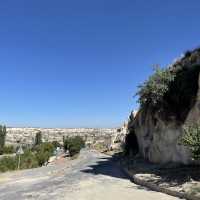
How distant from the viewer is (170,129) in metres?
26.7

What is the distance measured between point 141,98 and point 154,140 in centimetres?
473

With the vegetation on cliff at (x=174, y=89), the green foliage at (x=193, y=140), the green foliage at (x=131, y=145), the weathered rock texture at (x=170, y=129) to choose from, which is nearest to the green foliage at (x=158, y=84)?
the vegetation on cliff at (x=174, y=89)

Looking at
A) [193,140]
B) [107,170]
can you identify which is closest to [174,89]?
[107,170]

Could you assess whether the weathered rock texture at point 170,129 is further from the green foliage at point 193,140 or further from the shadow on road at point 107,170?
the shadow on road at point 107,170

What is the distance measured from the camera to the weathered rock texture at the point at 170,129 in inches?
912

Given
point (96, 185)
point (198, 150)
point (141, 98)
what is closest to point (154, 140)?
point (141, 98)

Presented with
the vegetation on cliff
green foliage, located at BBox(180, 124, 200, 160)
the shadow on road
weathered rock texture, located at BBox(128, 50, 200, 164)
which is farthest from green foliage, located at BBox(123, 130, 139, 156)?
green foliage, located at BBox(180, 124, 200, 160)

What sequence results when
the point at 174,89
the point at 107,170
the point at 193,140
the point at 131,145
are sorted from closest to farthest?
the point at 193,140 < the point at 174,89 < the point at 107,170 < the point at 131,145

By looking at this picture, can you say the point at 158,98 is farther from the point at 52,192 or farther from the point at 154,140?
the point at 52,192

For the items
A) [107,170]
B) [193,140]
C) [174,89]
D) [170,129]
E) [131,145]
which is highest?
[174,89]

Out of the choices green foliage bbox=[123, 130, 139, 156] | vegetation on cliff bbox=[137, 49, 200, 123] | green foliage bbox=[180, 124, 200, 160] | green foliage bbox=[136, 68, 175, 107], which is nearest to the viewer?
green foliage bbox=[180, 124, 200, 160]

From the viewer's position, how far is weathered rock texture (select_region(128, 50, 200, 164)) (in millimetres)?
23172

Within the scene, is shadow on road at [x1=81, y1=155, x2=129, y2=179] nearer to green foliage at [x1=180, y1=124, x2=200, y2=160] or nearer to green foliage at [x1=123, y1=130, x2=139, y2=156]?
green foliage at [x1=180, y1=124, x2=200, y2=160]

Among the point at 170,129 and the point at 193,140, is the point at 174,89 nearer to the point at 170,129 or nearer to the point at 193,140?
the point at 170,129
